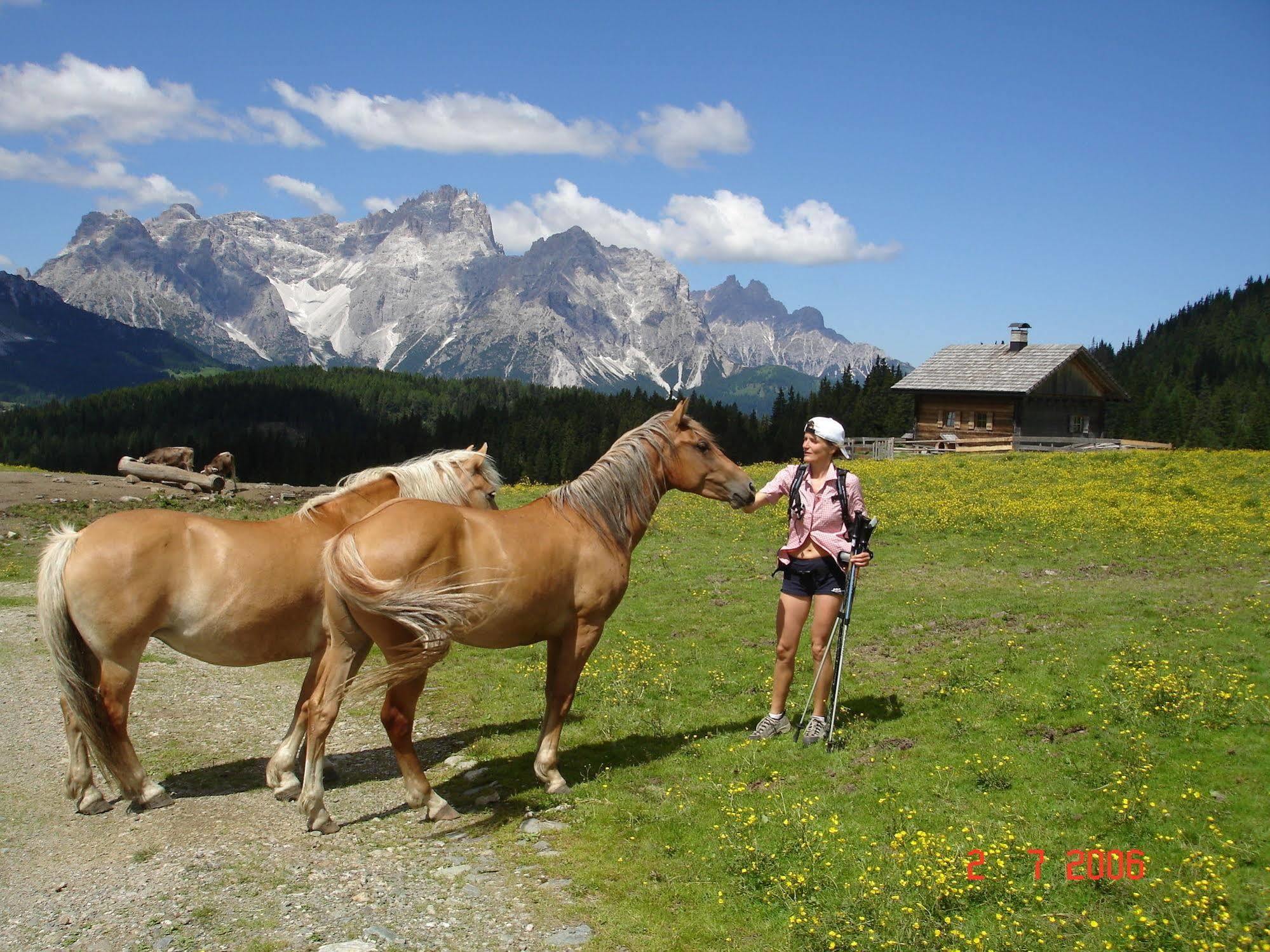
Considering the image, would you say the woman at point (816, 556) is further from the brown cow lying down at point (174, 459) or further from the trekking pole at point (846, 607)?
the brown cow lying down at point (174, 459)

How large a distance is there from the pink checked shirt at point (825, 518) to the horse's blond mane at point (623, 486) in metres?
1.10

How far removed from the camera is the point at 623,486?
7.75m

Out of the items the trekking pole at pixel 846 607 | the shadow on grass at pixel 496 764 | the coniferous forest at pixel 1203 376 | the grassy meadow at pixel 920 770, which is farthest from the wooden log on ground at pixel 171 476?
the coniferous forest at pixel 1203 376

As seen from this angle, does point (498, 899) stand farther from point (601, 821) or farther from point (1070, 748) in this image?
point (1070, 748)

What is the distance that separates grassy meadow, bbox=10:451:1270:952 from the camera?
5016mm

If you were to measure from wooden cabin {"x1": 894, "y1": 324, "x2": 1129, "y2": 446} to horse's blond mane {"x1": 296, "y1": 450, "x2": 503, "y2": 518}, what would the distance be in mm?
46276

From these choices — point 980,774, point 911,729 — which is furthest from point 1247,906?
point 911,729

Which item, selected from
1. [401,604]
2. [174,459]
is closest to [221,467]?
[174,459]

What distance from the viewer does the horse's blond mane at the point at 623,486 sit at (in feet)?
25.0

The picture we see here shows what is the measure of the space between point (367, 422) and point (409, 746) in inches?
6220

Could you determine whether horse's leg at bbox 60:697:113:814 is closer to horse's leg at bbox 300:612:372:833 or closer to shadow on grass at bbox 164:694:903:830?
shadow on grass at bbox 164:694:903:830

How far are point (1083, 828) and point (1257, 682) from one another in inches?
166

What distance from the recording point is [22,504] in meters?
24.8

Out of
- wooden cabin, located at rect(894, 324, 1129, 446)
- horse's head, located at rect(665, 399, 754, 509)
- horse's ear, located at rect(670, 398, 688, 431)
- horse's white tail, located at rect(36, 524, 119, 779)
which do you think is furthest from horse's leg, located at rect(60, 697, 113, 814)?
wooden cabin, located at rect(894, 324, 1129, 446)
